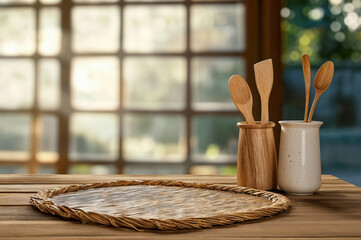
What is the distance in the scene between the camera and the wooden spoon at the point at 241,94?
93cm

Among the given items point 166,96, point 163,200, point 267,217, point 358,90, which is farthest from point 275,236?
point 358,90

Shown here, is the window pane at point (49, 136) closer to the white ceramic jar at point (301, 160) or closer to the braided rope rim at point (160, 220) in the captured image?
the braided rope rim at point (160, 220)

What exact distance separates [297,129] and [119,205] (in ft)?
1.22

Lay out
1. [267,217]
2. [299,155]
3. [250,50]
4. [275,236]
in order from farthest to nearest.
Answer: [250,50], [299,155], [267,217], [275,236]

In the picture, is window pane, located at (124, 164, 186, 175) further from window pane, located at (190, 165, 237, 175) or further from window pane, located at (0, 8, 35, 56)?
window pane, located at (0, 8, 35, 56)

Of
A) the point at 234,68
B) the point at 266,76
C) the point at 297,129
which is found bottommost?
the point at 297,129

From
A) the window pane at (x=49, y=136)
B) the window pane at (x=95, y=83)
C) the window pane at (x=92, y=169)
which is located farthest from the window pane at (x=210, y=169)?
the window pane at (x=49, y=136)

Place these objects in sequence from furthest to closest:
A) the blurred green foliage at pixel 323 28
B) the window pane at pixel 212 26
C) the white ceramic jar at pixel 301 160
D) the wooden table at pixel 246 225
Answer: the blurred green foliage at pixel 323 28 → the window pane at pixel 212 26 → the white ceramic jar at pixel 301 160 → the wooden table at pixel 246 225

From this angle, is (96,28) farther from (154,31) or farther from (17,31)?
(17,31)

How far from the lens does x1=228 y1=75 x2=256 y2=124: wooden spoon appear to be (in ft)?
3.06

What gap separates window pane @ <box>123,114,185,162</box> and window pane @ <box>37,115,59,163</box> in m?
0.37

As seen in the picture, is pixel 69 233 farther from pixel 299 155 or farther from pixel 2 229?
pixel 299 155

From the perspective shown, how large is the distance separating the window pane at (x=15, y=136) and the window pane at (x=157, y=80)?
56 centimetres

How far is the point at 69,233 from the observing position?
638mm
